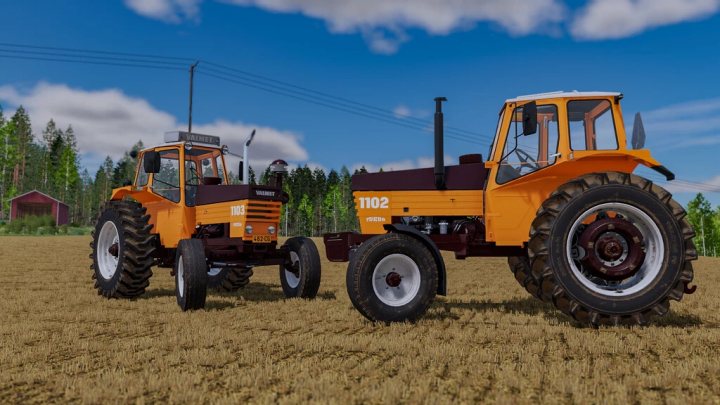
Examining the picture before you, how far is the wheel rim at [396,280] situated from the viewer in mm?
6609

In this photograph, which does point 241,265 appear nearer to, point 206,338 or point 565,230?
point 206,338

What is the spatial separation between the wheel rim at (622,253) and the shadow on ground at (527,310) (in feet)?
1.97

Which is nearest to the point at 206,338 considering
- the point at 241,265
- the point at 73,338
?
the point at 73,338

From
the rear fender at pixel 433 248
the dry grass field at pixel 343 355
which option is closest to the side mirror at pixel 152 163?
the dry grass field at pixel 343 355

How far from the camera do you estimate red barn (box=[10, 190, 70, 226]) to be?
2106 inches

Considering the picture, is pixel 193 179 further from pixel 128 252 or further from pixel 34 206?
pixel 34 206

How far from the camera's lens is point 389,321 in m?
6.55

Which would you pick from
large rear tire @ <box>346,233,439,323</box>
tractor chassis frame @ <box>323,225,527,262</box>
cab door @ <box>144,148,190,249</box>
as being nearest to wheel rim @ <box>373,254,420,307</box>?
large rear tire @ <box>346,233,439,323</box>

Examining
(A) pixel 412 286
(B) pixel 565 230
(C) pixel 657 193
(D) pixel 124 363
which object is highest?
(C) pixel 657 193

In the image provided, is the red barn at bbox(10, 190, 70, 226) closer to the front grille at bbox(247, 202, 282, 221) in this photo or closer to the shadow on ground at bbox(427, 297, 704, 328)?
the front grille at bbox(247, 202, 282, 221)

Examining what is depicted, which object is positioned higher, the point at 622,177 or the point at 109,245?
the point at 622,177

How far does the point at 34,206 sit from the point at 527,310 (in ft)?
195

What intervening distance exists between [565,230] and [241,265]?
17.1 feet

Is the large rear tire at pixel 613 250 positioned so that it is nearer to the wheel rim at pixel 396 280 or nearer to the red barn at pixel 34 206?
the wheel rim at pixel 396 280
